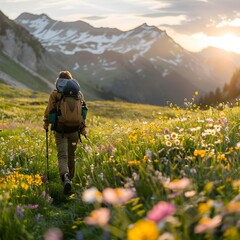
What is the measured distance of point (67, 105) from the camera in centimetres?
991

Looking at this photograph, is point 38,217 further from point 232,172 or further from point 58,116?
point 58,116

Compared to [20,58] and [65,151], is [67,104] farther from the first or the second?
[20,58]

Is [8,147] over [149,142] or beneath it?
beneath

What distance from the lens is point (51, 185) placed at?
9578 mm

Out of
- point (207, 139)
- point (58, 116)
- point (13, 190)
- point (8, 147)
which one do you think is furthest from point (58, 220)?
point (8, 147)

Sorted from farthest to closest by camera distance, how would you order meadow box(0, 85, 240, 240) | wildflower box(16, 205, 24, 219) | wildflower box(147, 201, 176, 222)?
wildflower box(16, 205, 24, 219) < meadow box(0, 85, 240, 240) < wildflower box(147, 201, 176, 222)

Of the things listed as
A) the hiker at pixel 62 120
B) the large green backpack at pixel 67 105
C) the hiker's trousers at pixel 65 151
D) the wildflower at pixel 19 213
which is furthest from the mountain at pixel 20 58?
the wildflower at pixel 19 213

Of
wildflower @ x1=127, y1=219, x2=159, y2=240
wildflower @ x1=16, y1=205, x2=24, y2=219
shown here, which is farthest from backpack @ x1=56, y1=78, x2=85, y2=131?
wildflower @ x1=127, y1=219, x2=159, y2=240

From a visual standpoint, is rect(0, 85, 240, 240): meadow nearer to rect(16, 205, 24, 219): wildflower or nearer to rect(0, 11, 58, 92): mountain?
rect(16, 205, 24, 219): wildflower

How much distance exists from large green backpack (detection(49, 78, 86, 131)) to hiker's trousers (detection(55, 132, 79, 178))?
1.09 feet

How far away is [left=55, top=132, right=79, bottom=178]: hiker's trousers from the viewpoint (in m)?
9.84

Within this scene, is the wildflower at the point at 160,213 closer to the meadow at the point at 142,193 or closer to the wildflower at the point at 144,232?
the meadow at the point at 142,193

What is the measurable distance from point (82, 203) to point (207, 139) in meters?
2.65

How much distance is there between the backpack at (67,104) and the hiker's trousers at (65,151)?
344 millimetres
